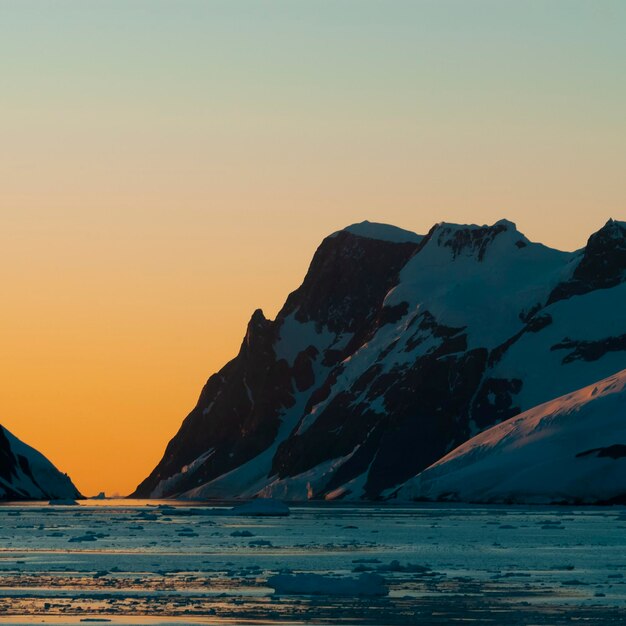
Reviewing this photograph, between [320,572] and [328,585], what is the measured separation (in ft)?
45.2

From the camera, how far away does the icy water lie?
69625mm

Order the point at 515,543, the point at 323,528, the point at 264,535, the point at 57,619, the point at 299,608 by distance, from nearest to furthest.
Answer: the point at 57,619, the point at 299,608, the point at 515,543, the point at 264,535, the point at 323,528

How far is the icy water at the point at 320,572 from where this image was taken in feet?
228

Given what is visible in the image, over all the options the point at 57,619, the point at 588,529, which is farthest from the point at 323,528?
the point at 57,619

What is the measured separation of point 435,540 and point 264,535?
1956 cm

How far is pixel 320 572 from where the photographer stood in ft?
304

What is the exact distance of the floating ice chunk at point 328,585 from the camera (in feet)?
255

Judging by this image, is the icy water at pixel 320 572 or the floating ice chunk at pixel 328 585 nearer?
the icy water at pixel 320 572

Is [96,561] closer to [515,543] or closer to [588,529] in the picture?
[515,543]

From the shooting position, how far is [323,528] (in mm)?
154000

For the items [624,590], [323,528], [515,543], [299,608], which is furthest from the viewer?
Answer: [323,528]

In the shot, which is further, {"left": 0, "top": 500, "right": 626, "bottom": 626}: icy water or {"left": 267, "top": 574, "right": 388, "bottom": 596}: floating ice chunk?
{"left": 267, "top": 574, "right": 388, "bottom": 596}: floating ice chunk

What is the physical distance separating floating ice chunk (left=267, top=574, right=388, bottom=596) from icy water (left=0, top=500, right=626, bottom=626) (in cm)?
67

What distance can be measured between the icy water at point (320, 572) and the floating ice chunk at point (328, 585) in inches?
26.5
